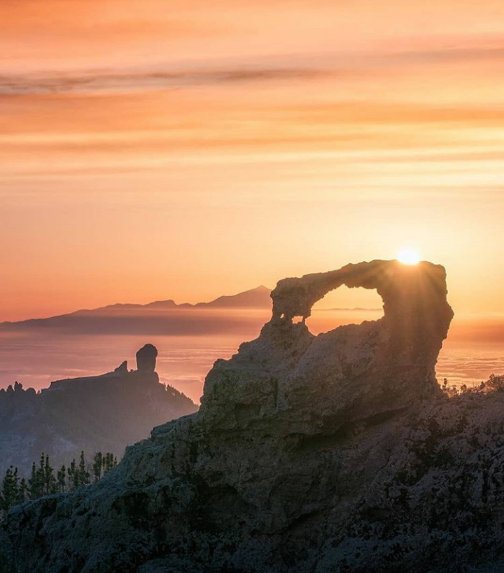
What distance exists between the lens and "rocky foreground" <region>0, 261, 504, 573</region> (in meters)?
62.2

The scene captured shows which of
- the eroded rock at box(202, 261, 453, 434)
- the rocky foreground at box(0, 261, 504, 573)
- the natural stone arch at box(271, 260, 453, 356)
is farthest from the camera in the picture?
the natural stone arch at box(271, 260, 453, 356)

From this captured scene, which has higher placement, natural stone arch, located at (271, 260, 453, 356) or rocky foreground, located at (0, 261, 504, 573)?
natural stone arch, located at (271, 260, 453, 356)

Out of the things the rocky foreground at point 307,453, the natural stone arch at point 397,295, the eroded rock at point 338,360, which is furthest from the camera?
the natural stone arch at point 397,295

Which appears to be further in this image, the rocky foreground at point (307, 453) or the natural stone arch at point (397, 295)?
the natural stone arch at point (397, 295)

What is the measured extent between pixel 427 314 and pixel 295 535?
1349cm

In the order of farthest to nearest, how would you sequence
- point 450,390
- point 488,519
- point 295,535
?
1. point 450,390
2. point 295,535
3. point 488,519

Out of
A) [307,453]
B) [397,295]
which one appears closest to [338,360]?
[397,295]

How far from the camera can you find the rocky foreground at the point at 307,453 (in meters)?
62.2

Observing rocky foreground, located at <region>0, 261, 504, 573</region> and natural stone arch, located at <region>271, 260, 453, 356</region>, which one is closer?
rocky foreground, located at <region>0, 261, 504, 573</region>

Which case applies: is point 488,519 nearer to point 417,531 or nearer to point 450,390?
point 417,531

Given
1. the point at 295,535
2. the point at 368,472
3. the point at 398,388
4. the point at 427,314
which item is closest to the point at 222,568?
the point at 295,535

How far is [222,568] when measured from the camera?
63750 mm

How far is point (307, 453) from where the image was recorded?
64.6 metres

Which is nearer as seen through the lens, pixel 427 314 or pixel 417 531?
pixel 417 531
